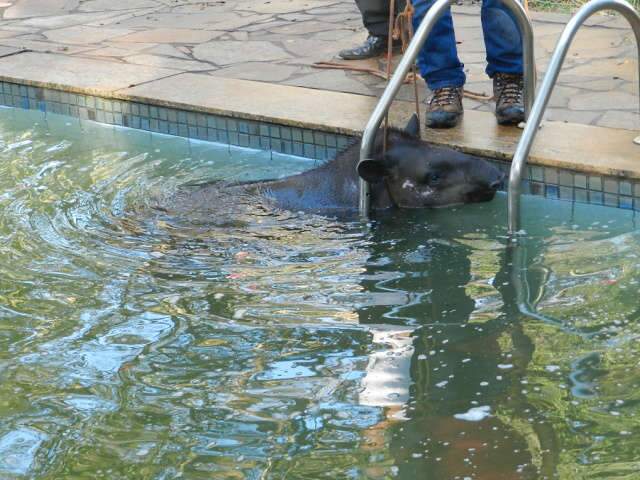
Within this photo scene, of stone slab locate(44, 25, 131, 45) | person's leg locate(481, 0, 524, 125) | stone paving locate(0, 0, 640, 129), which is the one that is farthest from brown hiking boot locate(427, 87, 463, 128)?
stone slab locate(44, 25, 131, 45)

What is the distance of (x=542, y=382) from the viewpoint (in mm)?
3301

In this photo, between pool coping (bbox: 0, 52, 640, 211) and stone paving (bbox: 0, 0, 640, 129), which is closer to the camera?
pool coping (bbox: 0, 52, 640, 211)

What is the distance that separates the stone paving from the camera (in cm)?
636

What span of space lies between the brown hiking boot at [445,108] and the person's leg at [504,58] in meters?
0.21

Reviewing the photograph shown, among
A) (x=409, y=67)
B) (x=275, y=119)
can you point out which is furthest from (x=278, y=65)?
(x=409, y=67)

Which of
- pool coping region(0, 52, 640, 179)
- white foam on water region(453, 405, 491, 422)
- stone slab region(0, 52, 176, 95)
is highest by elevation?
stone slab region(0, 52, 176, 95)

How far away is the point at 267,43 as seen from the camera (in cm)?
808

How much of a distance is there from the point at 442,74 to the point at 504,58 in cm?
33

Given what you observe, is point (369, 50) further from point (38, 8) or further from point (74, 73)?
point (38, 8)

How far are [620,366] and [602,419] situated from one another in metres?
0.36

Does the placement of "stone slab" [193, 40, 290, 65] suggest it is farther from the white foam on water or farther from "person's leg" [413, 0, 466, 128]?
the white foam on water

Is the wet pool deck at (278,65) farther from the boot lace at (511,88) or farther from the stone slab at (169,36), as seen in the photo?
the boot lace at (511,88)

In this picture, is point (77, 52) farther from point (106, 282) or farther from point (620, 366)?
point (620, 366)

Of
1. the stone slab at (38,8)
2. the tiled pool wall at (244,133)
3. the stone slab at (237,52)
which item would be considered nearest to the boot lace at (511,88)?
the tiled pool wall at (244,133)
